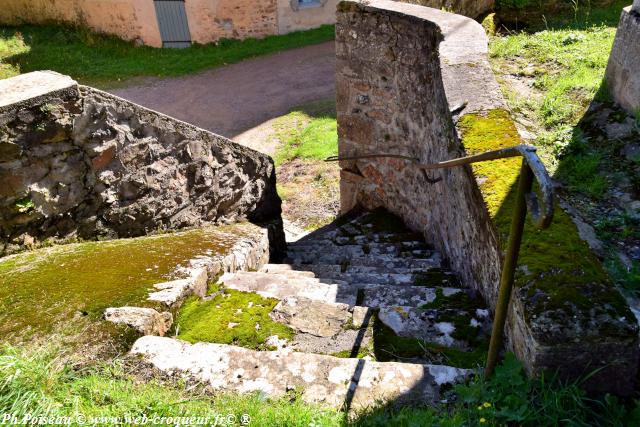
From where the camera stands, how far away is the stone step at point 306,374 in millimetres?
2207

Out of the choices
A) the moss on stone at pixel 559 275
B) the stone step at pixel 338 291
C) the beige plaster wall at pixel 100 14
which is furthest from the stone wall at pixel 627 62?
the beige plaster wall at pixel 100 14

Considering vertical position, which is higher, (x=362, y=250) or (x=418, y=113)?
(x=418, y=113)

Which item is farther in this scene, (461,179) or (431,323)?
(461,179)

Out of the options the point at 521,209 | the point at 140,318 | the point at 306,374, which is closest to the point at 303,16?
the point at 140,318

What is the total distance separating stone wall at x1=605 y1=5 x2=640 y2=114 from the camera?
4117 mm

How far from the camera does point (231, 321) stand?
294 cm

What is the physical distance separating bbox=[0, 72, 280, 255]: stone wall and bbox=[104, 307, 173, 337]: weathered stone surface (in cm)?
126

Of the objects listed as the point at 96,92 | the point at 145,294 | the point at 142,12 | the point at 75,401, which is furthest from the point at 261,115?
the point at 75,401

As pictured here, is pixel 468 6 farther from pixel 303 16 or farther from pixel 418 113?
pixel 303 16

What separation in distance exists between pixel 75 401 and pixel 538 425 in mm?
1715

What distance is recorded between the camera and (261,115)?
34.2 ft

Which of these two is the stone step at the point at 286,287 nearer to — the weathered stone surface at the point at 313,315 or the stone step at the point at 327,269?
the weathered stone surface at the point at 313,315

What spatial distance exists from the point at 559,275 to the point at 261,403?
1306 millimetres

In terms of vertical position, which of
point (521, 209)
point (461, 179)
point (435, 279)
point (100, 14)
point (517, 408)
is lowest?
point (435, 279)
